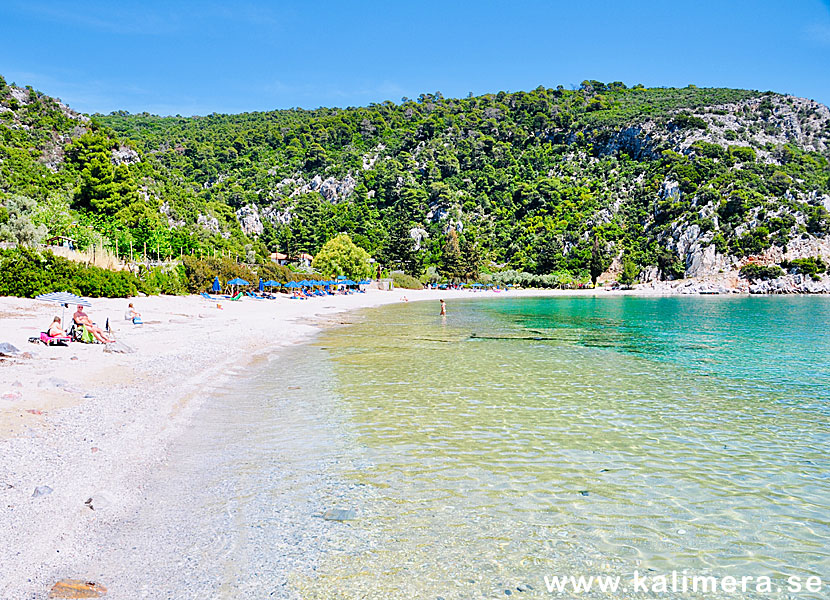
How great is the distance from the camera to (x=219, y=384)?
40.4 ft

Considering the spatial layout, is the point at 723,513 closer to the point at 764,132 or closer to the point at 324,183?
the point at 324,183

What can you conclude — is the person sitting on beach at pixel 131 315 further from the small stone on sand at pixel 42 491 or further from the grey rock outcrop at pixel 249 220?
the grey rock outcrop at pixel 249 220

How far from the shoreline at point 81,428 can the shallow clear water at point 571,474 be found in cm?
244

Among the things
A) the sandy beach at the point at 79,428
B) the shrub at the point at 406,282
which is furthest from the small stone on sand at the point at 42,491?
the shrub at the point at 406,282

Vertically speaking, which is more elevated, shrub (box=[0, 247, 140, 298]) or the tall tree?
the tall tree

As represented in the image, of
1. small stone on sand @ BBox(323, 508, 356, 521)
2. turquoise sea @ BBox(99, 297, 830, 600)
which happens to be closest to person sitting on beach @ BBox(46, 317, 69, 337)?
turquoise sea @ BBox(99, 297, 830, 600)

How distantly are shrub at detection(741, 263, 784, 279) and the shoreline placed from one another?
98.8 meters

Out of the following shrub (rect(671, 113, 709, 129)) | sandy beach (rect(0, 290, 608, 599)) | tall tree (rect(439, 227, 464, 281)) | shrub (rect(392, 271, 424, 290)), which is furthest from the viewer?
shrub (rect(671, 113, 709, 129))

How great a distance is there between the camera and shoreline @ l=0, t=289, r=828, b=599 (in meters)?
4.65

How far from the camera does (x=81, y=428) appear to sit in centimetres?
771

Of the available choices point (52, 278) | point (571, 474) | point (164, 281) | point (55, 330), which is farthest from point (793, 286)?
point (55, 330)

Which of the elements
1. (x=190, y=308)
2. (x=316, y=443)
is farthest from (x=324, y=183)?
(x=316, y=443)

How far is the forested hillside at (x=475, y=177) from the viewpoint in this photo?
76.5 meters

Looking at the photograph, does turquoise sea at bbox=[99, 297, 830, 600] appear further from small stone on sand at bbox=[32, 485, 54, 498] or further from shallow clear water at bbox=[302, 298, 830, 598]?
small stone on sand at bbox=[32, 485, 54, 498]
